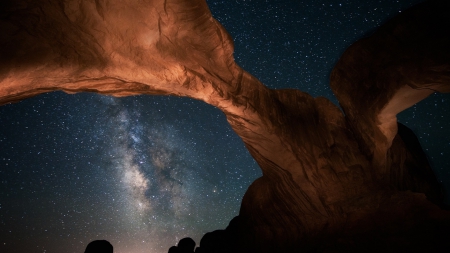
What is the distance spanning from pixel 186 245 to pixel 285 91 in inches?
252

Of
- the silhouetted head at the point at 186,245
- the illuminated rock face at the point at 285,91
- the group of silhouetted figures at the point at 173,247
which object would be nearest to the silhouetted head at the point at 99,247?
the group of silhouetted figures at the point at 173,247

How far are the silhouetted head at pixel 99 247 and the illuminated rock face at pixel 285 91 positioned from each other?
4.27 metres

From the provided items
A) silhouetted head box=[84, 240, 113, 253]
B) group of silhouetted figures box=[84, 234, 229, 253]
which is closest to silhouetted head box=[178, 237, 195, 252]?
group of silhouetted figures box=[84, 234, 229, 253]

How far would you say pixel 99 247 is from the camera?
7.64 m

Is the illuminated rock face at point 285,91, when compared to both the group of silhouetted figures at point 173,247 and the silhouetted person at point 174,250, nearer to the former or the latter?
the group of silhouetted figures at point 173,247

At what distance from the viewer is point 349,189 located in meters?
5.68

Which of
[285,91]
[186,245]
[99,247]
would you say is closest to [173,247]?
[186,245]

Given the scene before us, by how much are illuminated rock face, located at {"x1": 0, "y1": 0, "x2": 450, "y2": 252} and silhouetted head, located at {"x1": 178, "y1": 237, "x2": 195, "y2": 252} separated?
2.35 meters

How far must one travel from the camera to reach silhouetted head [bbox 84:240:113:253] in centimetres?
757

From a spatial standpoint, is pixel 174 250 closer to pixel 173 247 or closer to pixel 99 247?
pixel 173 247

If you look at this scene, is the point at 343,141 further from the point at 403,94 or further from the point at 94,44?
the point at 94,44

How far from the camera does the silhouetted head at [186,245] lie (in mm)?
8734

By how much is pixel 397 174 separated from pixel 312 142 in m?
2.53

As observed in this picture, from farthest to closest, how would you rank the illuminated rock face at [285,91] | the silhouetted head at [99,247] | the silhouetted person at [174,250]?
1. the silhouetted person at [174,250]
2. the silhouetted head at [99,247]
3. the illuminated rock face at [285,91]
